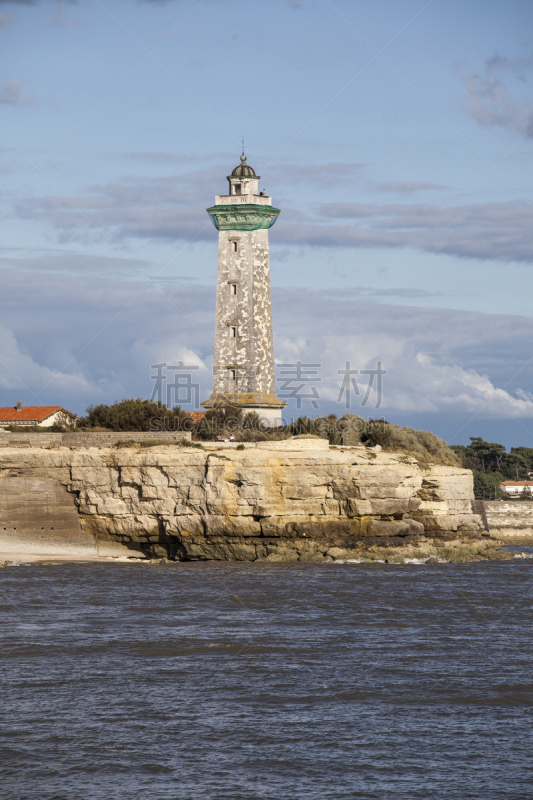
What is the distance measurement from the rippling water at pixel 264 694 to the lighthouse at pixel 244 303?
1959 cm

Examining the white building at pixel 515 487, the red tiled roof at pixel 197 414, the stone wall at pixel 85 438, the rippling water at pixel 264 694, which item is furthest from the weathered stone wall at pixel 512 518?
the rippling water at pixel 264 694

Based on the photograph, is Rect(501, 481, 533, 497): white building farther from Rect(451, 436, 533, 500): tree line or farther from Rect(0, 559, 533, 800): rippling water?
Rect(0, 559, 533, 800): rippling water

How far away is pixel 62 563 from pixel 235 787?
24138 mm

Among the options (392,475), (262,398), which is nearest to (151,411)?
(262,398)

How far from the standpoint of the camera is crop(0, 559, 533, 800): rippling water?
1110 centimetres

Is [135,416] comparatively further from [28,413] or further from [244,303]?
[28,413]

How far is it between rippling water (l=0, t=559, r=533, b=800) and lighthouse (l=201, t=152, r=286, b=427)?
19594 mm

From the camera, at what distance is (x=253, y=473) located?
3447cm

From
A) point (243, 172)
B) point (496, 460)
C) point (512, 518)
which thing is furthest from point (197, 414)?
point (496, 460)

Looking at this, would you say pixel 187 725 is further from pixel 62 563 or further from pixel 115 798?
pixel 62 563

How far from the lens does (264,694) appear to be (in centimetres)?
1495

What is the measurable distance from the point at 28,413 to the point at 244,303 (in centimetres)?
1537

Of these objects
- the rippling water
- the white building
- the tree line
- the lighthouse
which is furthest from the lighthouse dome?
the tree line

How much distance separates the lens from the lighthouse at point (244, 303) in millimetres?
45188
